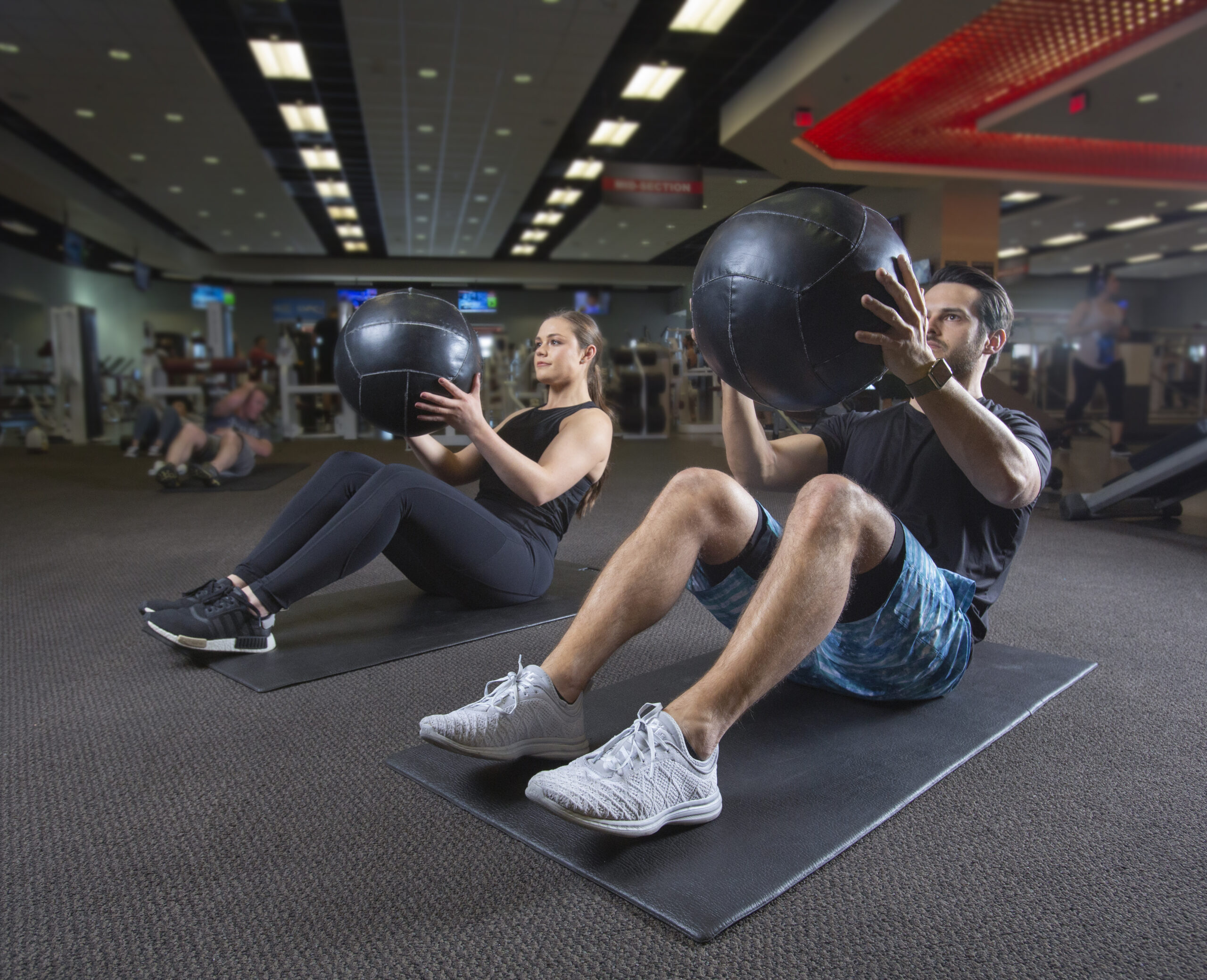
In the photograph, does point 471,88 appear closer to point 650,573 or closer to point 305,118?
point 305,118

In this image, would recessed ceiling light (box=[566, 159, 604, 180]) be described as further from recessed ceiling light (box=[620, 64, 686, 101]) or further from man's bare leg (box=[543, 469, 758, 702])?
man's bare leg (box=[543, 469, 758, 702])

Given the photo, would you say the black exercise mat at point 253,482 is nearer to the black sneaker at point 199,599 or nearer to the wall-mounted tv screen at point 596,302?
the wall-mounted tv screen at point 596,302

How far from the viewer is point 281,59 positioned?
23.4ft

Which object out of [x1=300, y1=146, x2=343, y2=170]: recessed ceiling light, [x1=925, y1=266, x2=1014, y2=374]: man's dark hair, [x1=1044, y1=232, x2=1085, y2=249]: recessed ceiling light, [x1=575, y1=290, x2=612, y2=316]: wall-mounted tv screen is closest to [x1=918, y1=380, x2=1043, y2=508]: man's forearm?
[x1=925, y1=266, x2=1014, y2=374]: man's dark hair

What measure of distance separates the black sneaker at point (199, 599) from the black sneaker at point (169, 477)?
146 inches

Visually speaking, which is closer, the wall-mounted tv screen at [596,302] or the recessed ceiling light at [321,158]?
the wall-mounted tv screen at [596,302]

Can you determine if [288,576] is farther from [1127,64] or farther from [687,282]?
[1127,64]

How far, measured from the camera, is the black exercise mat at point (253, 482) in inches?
201

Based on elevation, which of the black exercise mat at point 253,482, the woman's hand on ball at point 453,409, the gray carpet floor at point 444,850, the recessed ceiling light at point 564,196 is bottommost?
the black exercise mat at point 253,482

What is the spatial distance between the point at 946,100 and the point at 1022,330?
469cm

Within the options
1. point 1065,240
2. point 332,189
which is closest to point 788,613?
point 332,189

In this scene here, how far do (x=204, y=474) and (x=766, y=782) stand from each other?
4917 mm

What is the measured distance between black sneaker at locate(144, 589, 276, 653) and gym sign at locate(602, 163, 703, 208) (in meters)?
1.36

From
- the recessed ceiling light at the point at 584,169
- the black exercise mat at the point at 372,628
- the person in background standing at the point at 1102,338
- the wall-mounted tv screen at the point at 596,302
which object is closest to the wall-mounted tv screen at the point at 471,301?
the wall-mounted tv screen at the point at 596,302
